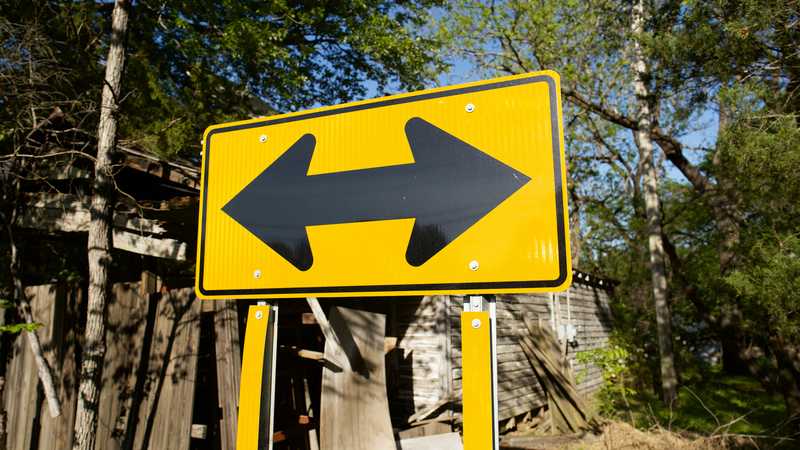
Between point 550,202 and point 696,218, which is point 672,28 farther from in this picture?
point 696,218

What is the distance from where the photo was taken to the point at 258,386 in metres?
1.67

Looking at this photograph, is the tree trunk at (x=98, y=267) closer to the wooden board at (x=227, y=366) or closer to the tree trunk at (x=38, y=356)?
the tree trunk at (x=38, y=356)

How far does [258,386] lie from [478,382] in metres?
0.72

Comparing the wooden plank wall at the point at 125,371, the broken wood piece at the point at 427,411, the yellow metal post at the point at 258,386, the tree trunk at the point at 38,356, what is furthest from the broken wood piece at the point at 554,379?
the yellow metal post at the point at 258,386

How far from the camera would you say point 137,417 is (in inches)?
203

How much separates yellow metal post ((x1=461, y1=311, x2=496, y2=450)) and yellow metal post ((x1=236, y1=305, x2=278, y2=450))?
666 millimetres

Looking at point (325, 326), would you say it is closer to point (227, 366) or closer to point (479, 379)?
point (227, 366)

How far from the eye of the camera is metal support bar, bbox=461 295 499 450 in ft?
4.32

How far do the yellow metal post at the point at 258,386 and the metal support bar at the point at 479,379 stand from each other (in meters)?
0.67

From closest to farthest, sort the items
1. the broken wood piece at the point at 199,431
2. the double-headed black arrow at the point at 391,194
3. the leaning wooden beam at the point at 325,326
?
1. the double-headed black arrow at the point at 391,194
2. the broken wood piece at the point at 199,431
3. the leaning wooden beam at the point at 325,326

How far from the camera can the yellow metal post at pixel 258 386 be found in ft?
5.40

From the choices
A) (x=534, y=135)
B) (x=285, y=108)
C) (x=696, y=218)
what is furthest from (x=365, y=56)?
(x=696, y=218)

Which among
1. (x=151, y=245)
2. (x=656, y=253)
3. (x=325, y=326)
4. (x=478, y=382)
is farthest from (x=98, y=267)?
(x=656, y=253)

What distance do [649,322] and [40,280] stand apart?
58.9 feet
